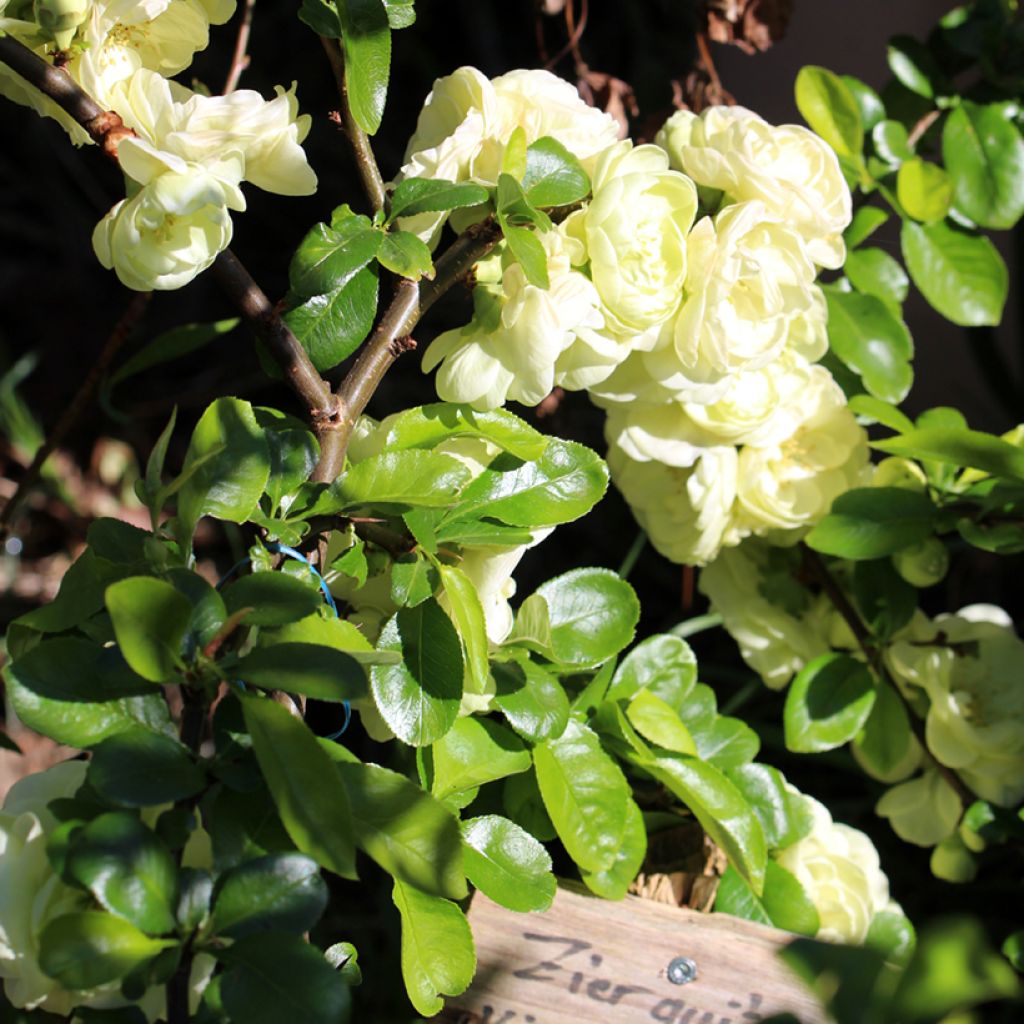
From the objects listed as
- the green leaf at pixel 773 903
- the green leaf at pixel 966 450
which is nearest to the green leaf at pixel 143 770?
the green leaf at pixel 773 903

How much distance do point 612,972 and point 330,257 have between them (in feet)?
1.71

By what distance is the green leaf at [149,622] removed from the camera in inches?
20.1

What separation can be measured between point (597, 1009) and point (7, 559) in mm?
1424

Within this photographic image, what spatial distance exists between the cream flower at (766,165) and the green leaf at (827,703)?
0.39 meters

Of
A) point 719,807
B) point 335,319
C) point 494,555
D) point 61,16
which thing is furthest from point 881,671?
point 61,16

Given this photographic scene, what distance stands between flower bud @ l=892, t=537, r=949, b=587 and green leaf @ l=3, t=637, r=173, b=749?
702mm

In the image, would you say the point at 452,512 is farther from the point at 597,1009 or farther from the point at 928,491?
the point at 928,491

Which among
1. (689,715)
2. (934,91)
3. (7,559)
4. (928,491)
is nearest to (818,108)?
(934,91)

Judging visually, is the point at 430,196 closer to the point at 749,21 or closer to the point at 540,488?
the point at 540,488

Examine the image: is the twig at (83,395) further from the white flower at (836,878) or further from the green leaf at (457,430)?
the white flower at (836,878)

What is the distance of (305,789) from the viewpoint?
0.50 metres

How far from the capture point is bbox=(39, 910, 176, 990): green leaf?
0.48 meters

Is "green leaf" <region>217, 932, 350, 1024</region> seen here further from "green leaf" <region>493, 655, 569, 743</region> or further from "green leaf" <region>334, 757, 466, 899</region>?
"green leaf" <region>493, 655, 569, 743</region>

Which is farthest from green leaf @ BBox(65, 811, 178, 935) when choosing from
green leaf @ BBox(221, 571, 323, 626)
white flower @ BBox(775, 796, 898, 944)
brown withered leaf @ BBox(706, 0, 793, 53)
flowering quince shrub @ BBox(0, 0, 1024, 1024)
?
brown withered leaf @ BBox(706, 0, 793, 53)
